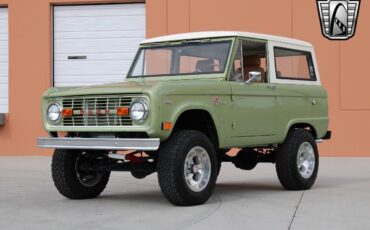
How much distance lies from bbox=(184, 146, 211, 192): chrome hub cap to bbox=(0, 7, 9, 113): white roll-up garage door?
10507 millimetres

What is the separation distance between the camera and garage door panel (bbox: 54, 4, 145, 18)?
→ 17078mm

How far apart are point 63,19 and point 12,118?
8.98 feet

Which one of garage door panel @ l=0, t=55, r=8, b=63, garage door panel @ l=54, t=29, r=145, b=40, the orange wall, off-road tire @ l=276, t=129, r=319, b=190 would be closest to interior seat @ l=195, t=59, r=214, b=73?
off-road tire @ l=276, t=129, r=319, b=190

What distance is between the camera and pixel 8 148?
1727 cm

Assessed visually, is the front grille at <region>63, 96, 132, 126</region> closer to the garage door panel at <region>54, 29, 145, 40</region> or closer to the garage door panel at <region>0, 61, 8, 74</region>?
the garage door panel at <region>54, 29, 145, 40</region>

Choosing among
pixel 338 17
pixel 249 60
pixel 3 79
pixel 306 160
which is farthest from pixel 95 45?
pixel 249 60

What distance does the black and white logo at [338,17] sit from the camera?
15828 millimetres

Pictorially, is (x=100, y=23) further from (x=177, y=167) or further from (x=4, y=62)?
(x=177, y=167)

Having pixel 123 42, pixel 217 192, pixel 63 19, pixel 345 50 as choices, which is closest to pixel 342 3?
pixel 345 50

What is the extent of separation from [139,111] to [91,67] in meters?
9.85

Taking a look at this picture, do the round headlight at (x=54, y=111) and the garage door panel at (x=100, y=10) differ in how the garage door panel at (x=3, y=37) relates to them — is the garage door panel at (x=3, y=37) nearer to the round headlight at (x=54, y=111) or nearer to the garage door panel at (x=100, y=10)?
the garage door panel at (x=100, y=10)

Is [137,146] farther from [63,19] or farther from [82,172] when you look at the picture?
[63,19]

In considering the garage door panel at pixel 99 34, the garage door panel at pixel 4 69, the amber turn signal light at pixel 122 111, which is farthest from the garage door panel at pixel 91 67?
the amber turn signal light at pixel 122 111

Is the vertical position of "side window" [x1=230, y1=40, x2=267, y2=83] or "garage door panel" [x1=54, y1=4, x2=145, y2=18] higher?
"garage door panel" [x1=54, y1=4, x2=145, y2=18]
